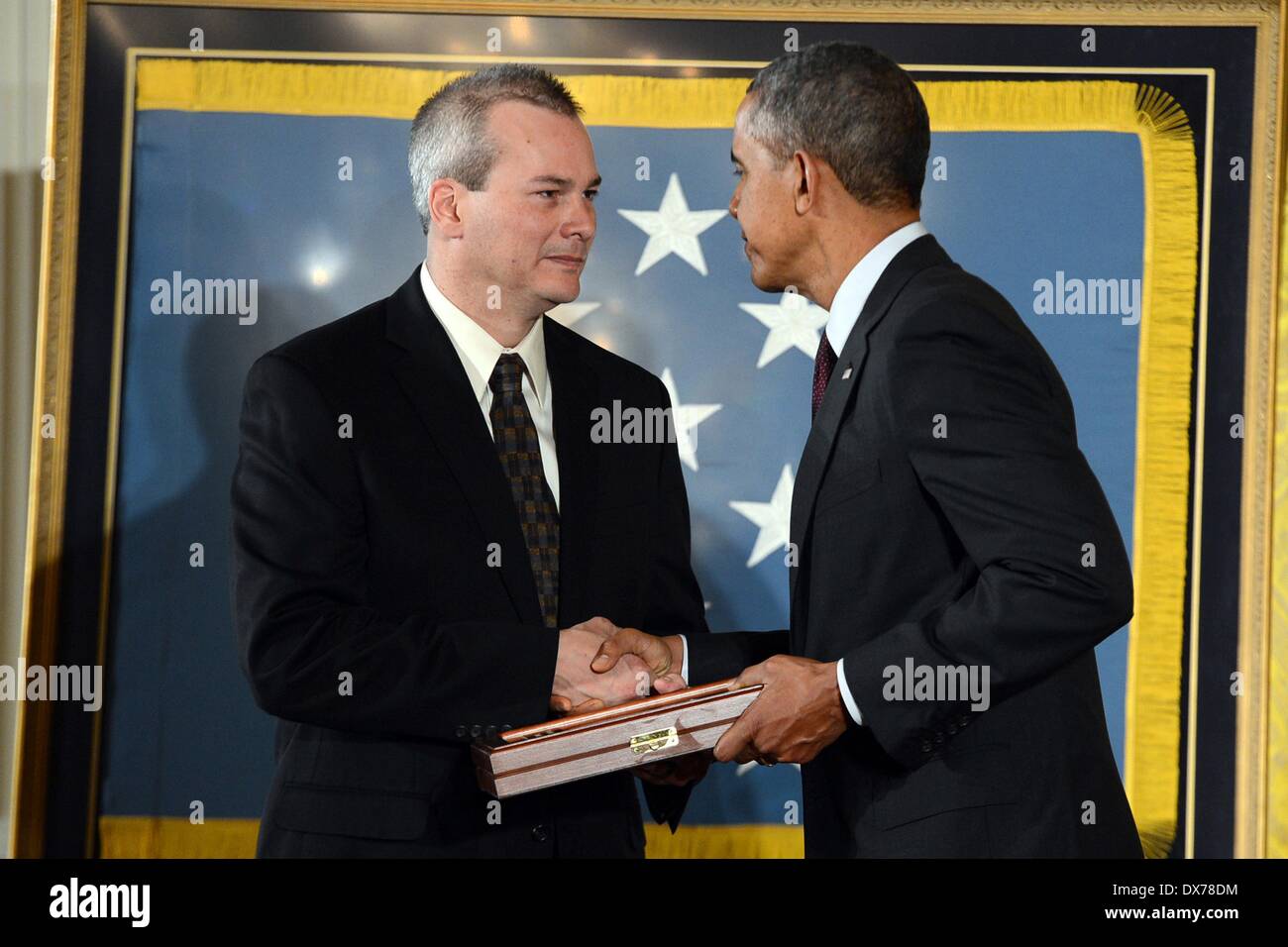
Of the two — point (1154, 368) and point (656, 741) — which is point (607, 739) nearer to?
point (656, 741)

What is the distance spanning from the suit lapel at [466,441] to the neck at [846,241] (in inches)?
25.1

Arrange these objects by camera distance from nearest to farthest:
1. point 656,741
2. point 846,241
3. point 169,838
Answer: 1. point 656,741
2. point 846,241
3. point 169,838

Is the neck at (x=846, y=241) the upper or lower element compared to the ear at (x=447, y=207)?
lower

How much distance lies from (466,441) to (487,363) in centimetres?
19

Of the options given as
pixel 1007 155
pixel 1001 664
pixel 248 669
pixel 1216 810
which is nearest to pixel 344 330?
pixel 248 669

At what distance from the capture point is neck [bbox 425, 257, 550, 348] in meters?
2.45

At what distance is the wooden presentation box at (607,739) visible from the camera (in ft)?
6.73

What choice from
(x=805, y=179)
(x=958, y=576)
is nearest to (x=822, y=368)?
(x=805, y=179)

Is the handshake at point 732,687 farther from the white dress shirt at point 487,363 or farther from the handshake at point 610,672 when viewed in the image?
the white dress shirt at point 487,363

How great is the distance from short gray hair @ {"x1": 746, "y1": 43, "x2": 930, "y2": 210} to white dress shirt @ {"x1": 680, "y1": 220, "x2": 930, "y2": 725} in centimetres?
6

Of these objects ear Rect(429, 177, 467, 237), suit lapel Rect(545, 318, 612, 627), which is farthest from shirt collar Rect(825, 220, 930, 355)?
ear Rect(429, 177, 467, 237)

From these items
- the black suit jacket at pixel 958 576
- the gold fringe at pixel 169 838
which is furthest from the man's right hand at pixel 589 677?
the gold fringe at pixel 169 838

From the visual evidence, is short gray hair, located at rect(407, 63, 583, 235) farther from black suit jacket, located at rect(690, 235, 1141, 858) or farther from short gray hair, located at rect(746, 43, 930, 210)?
black suit jacket, located at rect(690, 235, 1141, 858)

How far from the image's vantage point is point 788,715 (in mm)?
2070
